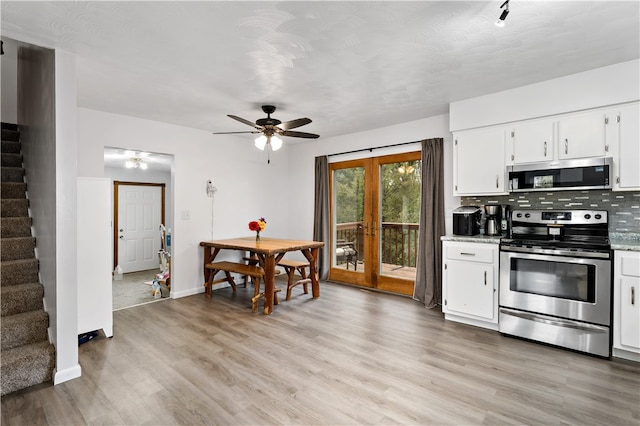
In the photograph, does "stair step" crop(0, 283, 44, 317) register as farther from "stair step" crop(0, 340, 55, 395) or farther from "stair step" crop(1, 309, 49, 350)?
"stair step" crop(0, 340, 55, 395)


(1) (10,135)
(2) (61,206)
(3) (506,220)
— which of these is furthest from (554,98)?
(1) (10,135)

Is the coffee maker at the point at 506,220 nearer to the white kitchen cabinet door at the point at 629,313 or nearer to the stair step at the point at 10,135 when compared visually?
the white kitchen cabinet door at the point at 629,313

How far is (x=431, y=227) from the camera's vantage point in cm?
434

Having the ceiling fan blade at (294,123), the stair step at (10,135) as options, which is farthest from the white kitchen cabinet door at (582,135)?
the stair step at (10,135)

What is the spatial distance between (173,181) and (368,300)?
3.28m

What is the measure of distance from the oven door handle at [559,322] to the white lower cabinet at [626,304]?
122 millimetres

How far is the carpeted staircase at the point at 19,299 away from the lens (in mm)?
2359

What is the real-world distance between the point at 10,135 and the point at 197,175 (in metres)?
2.21

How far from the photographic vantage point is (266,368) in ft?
8.63

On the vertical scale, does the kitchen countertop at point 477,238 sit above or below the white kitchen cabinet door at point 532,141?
below

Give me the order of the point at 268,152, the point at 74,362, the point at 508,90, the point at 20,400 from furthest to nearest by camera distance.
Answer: the point at 268,152, the point at 508,90, the point at 74,362, the point at 20,400

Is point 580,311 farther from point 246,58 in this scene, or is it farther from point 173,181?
point 173,181

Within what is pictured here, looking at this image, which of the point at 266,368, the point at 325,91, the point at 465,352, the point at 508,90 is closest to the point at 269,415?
the point at 266,368

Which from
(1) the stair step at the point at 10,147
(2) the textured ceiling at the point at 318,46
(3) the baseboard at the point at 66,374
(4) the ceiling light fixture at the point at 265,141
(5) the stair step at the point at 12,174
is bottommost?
(3) the baseboard at the point at 66,374
